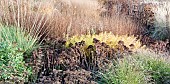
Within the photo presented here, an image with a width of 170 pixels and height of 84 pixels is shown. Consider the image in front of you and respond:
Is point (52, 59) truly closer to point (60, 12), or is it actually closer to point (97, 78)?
point (97, 78)

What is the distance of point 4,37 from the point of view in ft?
21.8

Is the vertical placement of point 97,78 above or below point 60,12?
below

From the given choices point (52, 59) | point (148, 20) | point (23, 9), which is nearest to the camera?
point (52, 59)

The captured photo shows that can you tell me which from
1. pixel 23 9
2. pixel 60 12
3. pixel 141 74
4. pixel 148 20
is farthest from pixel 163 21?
pixel 141 74

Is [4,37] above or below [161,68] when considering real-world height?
above

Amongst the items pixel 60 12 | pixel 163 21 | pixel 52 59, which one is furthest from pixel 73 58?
pixel 163 21

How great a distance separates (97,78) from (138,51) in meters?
1.00

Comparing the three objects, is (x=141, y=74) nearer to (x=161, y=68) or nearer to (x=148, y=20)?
(x=161, y=68)

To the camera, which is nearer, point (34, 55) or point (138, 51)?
point (34, 55)

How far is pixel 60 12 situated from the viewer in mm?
8523

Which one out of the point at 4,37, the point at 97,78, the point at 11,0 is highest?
the point at 11,0

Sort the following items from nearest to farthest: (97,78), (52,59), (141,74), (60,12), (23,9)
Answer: (141,74) → (97,78) → (52,59) → (23,9) → (60,12)

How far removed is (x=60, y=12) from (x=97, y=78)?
3.18 m

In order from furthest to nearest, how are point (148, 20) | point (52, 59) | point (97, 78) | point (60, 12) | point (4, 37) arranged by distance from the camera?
point (148, 20)
point (60, 12)
point (4, 37)
point (52, 59)
point (97, 78)
